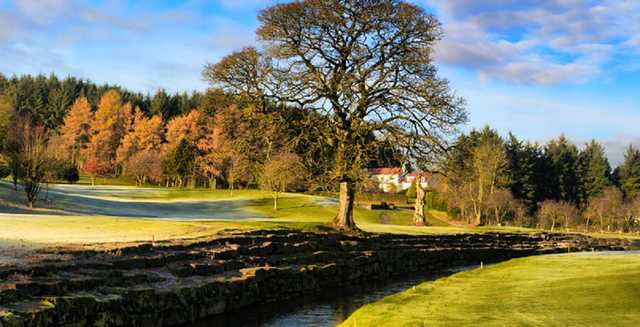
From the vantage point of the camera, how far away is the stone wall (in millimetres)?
14555

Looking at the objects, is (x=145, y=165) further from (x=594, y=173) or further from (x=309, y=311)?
(x=309, y=311)

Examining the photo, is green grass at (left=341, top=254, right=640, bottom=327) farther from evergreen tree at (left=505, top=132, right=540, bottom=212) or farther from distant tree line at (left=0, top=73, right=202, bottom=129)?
Answer: distant tree line at (left=0, top=73, right=202, bottom=129)

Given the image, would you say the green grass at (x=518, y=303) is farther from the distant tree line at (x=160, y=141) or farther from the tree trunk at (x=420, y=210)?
the tree trunk at (x=420, y=210)

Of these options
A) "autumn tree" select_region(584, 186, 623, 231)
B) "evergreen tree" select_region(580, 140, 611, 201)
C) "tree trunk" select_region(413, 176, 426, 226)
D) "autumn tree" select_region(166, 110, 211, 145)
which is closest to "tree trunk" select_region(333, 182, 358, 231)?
"tree trunk" select_region(413, 176, 426, 226)

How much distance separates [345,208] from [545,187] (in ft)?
257

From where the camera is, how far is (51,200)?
54656mm

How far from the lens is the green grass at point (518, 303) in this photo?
13.2m

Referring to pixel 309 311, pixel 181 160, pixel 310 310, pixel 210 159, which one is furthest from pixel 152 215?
pixel 181 160

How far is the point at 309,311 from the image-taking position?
20.5 meters

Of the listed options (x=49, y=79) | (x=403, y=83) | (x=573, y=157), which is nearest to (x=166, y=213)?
(x=403, y=83)

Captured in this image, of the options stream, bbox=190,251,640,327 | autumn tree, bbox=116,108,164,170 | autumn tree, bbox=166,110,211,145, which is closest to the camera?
stream, bbox=190,251,640,327

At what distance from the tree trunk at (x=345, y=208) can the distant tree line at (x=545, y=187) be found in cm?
3055

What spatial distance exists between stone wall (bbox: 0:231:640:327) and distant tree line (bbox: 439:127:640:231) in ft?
118

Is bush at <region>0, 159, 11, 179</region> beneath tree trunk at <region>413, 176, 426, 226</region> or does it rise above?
above
